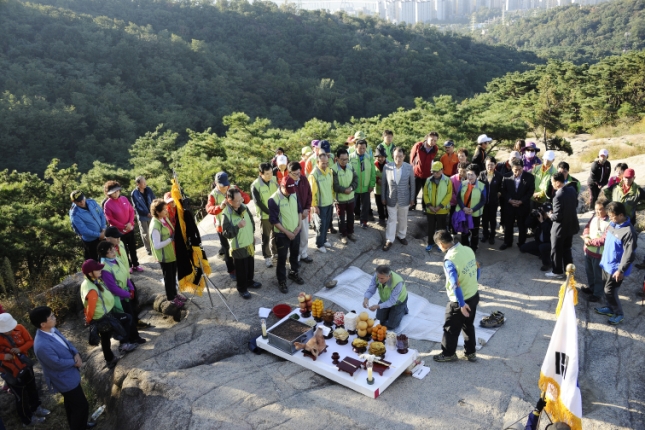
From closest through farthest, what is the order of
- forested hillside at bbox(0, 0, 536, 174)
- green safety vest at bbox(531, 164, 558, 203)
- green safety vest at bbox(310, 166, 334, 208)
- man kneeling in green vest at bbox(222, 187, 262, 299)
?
man kneeling in green vest at bbox(222, 187, 262, 299) → green safety vest at bbox(310, 166, 334, 208) → green safety vest at bbox(531, 164, 558, 203) → forested hillside at bbox(0, 0, 536, 174)

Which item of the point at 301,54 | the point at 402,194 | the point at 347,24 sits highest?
the point at 347,24

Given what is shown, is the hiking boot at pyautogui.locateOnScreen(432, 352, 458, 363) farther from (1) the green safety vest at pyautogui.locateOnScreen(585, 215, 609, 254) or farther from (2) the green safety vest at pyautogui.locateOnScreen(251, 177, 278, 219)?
(2) the green safety vest at pyautogui.locateOnScreen(251, 177, 278, 219)

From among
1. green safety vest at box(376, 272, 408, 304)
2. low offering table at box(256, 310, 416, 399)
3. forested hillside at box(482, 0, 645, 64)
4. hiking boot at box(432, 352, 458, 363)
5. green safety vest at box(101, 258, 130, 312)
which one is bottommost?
hiking boot at box(432, 352, 458, 363)

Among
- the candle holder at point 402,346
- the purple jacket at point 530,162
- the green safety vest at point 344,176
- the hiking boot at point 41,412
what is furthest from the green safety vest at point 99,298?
the purple jacket at point 530,162

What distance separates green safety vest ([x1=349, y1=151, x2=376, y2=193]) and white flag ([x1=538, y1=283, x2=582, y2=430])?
4.22 metres

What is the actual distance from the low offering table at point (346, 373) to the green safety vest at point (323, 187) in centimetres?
256

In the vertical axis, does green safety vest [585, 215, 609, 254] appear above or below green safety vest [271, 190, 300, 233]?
below

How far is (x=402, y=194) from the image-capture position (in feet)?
25.7

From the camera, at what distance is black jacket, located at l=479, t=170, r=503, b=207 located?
7848 mm

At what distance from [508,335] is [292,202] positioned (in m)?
3.51

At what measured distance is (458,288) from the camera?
491 cm

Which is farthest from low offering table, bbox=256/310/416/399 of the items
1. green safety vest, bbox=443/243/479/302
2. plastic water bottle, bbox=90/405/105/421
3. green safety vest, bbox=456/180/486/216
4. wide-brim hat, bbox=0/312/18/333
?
green safety vest, bbox=456/180/486/216

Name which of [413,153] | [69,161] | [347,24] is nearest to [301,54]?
[347,24]

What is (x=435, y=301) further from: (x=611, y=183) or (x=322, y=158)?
(x=611, y=183)
